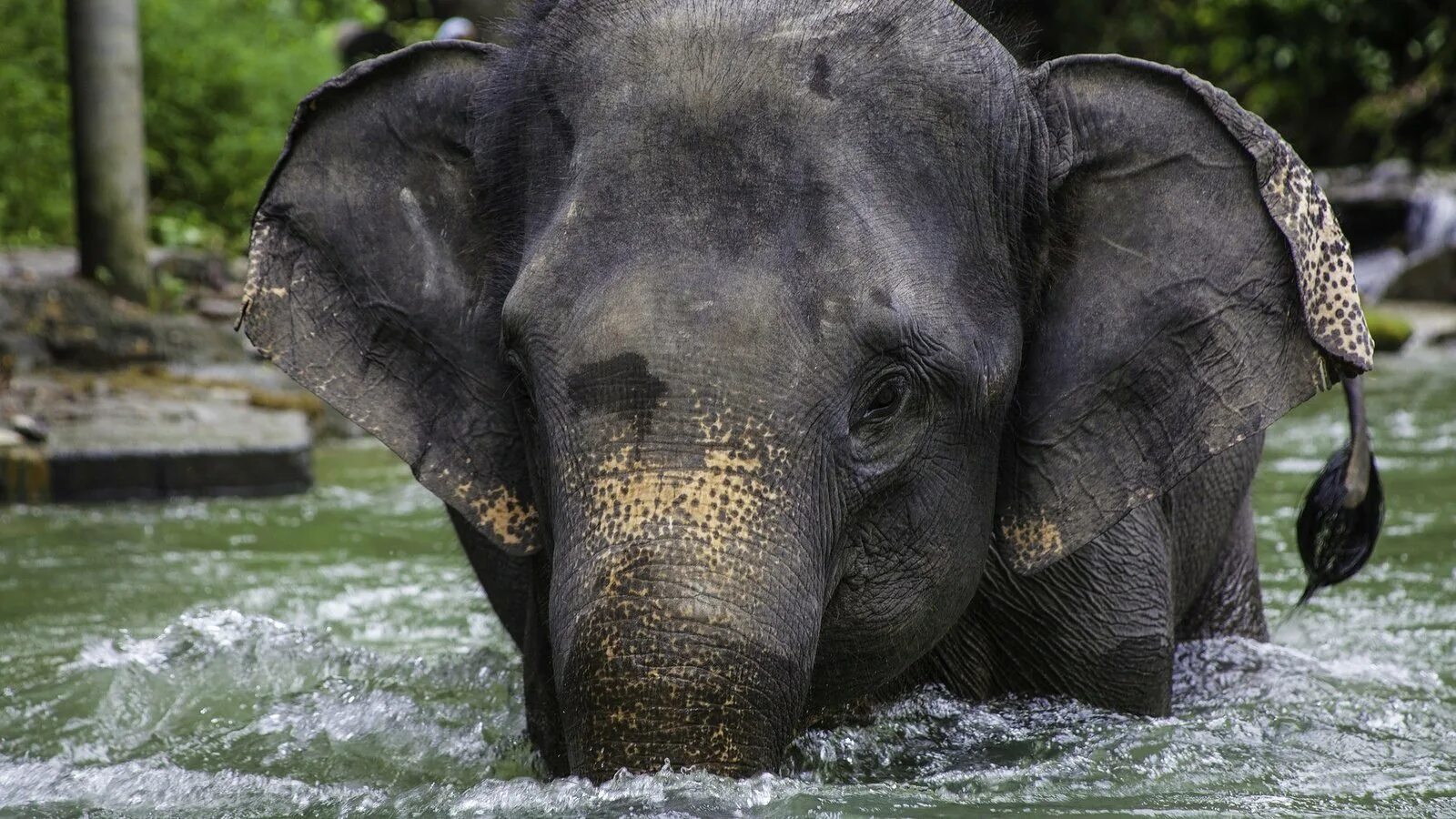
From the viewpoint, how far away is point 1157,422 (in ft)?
10.6

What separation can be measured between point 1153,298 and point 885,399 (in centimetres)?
61

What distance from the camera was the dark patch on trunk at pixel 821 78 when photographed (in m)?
2.88

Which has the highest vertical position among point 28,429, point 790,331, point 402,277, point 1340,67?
point 1340,67

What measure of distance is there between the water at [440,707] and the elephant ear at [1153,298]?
50 centimetres

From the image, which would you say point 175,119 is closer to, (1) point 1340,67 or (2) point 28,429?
(2) point 28,429

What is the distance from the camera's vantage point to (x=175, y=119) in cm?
1352

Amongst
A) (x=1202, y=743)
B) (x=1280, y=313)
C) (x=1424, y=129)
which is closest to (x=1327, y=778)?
(x=1202, y=743)

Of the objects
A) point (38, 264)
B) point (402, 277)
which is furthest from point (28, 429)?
point (402, 277)

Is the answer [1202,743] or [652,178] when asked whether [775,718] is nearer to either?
[652,178]

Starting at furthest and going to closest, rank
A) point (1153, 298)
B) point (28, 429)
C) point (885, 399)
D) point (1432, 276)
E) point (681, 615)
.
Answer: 1. point (1432, 276)
2. point (28, 429)
3. point (1153, 298)
4. point (885, 399)
5. point (681, 615)

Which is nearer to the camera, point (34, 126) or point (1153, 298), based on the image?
point (1153, 298)

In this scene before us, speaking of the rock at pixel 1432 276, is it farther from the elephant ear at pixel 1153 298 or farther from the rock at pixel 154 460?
the elephant ear at pixel 1153 298

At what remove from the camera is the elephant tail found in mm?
4789

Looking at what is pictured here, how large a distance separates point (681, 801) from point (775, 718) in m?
0.17
